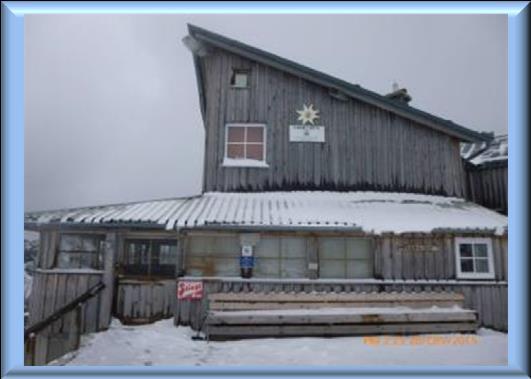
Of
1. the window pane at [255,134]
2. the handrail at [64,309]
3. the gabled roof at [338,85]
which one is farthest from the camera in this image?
the window pane at [255,134]

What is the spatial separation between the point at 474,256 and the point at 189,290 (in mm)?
7025

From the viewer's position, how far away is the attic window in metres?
13.8

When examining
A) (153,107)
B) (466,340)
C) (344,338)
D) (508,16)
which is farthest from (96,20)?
(466,340)

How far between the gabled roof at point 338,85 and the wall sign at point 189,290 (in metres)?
6.93

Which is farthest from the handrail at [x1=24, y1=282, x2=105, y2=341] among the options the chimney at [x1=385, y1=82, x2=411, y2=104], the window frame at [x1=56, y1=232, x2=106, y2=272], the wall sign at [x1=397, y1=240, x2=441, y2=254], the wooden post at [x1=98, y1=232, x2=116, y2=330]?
the chimney at [x1=385, y1=82, x2=411, y2=104]

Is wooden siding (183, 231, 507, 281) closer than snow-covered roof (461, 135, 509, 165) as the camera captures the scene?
Yes

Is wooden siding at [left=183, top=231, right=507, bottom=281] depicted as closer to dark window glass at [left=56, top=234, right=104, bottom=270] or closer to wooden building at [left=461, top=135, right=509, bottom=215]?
dark window glass at [left=56, top=234, right=104, bottom=270]

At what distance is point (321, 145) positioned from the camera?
1356 cm

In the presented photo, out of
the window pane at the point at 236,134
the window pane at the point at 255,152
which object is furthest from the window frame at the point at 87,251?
the window pane at the point at 255,152

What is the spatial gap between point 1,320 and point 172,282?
4650mm

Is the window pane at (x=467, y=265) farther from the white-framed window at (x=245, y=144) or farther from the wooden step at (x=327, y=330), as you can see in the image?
the white-framed window at (x=245, y=144)

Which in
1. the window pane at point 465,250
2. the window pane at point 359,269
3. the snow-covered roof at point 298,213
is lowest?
the window pane at point 359,269

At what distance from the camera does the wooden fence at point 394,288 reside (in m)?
10.6

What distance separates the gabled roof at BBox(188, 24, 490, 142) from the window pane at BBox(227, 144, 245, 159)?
2.71 meters
